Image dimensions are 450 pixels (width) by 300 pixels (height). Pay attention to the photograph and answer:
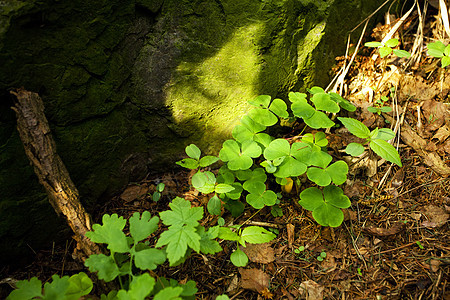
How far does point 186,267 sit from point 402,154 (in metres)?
1.81

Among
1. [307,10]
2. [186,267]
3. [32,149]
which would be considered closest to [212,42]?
[307,10]

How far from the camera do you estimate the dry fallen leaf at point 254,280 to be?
1.69 meters

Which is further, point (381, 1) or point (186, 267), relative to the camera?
point (381, 1)

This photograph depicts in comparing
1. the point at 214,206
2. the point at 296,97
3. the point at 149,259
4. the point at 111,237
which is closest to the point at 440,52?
the point at 296,97

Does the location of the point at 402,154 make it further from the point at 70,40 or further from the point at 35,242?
the point at 35,242

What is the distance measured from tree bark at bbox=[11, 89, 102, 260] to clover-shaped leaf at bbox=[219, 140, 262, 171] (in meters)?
0.91

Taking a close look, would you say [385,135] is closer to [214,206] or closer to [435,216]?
[435,216]

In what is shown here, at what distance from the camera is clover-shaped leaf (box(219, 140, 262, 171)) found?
1.95 metres

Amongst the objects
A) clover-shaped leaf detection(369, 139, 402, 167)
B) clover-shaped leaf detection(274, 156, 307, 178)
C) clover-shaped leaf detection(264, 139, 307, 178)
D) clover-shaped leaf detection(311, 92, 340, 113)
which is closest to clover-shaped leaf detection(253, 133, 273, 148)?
clover-shaped leaf detection(264, 139, 307, 178)

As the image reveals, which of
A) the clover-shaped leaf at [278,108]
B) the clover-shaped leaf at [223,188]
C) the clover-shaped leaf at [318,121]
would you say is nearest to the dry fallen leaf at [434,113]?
the clover-shaped leaf at [318,121]

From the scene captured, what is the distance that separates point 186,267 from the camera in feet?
5.95

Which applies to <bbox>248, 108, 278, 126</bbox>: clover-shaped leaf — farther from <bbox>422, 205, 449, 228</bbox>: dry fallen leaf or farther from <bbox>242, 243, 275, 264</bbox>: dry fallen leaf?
<bbox>422, 205, 449, 228</bbox>: dry fallen leaf

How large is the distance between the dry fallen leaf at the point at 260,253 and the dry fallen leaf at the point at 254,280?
2.8 inches

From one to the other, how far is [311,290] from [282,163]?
765 mm
